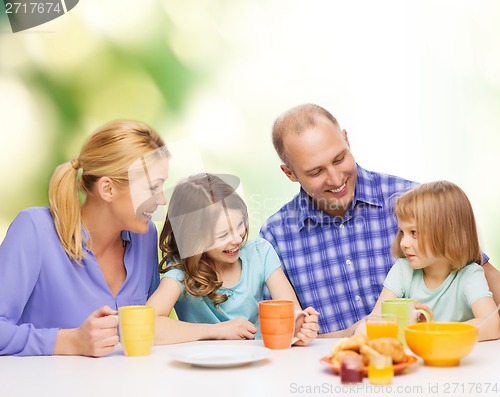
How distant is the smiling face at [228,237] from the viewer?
189 cm

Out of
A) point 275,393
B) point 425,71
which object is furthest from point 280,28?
point 275,393

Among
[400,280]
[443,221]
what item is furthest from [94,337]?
[443,221]

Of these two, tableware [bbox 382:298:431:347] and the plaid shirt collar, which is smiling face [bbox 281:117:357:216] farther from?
tableware [bbox 382:298:431:347]

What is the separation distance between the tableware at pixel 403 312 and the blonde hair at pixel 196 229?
590 mm

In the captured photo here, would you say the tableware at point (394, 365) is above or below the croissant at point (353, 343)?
below

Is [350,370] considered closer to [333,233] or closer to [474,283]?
[474,283]

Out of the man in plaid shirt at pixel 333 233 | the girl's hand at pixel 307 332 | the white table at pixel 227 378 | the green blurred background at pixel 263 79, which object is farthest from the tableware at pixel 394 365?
the green blurred background at pixel 263 79

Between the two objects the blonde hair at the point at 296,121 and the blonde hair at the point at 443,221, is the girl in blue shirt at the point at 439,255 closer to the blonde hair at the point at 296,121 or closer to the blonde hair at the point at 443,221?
the blonde hair at the point at 443,221

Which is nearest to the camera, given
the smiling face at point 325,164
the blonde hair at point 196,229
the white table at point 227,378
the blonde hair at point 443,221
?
the white table at point 227,378

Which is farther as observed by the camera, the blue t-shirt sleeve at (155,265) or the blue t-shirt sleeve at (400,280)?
the blue t-shirt sleeve at (155,265)

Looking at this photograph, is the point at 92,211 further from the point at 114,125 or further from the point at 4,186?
the point at 4,186

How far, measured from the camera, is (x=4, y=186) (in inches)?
128

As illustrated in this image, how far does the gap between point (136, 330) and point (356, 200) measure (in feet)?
3.31

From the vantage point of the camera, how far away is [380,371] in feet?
3.69
